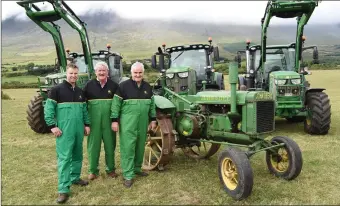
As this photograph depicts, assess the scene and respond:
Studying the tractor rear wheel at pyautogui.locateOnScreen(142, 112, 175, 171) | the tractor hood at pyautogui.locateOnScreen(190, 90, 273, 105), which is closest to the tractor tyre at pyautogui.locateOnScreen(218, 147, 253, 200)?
the tractor hood at pyautogui.locateOnScreen(190, 90, 273, 105)

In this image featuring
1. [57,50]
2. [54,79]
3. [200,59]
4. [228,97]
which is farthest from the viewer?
[200,59]

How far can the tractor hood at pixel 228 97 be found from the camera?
536cm

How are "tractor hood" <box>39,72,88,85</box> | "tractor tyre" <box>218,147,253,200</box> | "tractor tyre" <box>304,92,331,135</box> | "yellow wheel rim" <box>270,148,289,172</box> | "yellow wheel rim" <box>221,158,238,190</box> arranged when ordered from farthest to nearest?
"tractor hood" <box>39,72,88,85</box>
"tractor tyre" <box>304,92,331,135</box>
"yellow wheel rim" <box>270,148,289,172</box>
"yellow wheel rim" <box>221,158,238,190</box>
"tractor tyre" <box>218,147,253,200</box>

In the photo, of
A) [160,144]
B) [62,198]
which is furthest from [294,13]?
[62,198]

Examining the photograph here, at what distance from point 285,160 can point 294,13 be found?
5.08 metres

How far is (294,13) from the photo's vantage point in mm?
9344

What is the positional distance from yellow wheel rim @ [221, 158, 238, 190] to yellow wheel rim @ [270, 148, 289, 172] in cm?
98

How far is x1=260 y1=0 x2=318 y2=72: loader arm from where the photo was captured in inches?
352

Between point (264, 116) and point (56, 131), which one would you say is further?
point (264, 116)

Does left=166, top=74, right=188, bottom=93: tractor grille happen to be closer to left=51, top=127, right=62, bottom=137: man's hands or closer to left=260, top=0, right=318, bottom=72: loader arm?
left=260, top=0, right=318, bottom=72: loader arm

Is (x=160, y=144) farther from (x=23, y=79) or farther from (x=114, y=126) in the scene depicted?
(x=23, y=79)

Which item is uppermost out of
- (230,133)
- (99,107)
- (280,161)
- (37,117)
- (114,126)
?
(99,107)

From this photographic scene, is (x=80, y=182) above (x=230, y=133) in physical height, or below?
below

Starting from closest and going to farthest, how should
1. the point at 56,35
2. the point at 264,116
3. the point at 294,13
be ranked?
the point at 264,116
the point at 294,13
the point at 56,35
